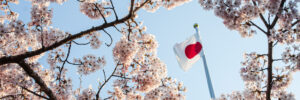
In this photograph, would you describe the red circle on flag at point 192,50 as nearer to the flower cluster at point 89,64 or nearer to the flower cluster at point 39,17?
the flower cluster at point 89,64

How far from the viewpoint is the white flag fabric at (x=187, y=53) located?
1200cm

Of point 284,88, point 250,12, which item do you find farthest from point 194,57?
point 250,12

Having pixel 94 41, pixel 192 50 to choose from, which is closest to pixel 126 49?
pixel 94 41

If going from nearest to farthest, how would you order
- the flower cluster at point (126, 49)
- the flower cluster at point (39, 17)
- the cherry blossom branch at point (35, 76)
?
1. the cherry blossom branch at point (35, 76)
2. the flower cluster at point (39, 17)
3. the flower cluster at point (126, 49)

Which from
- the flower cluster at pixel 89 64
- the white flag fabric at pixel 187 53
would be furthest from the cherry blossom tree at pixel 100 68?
the white flag fabric at pixel 187 53

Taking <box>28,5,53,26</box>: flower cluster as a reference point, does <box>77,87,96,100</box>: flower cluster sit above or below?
below

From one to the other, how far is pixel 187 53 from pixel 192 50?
→ 13.4 inches

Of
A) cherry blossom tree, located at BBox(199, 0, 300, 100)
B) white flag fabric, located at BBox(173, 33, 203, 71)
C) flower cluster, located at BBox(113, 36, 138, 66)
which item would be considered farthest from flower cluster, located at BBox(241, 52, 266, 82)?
white flag fabric, located at BBox(173, 33, 203, 71)

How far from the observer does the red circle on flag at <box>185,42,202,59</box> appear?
1206 cm

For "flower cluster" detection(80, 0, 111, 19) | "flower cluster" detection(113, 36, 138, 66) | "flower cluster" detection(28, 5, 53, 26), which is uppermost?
"flower cluster" detection(80, 0, 111, 19)

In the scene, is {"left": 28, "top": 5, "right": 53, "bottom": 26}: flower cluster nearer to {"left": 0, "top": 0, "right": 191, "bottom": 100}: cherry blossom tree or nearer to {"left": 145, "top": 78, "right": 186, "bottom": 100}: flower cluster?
{"left": 0, "top": 0, "right": 191, "bottom": 100}: cherry blossom tree

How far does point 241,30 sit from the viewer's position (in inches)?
217

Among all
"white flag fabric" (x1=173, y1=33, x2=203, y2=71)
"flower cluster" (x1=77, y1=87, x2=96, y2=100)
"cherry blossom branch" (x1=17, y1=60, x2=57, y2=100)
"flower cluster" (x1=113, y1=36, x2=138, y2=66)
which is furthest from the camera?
"white flag fabric" (x1=173, y1=33, x2=203, y2=71)

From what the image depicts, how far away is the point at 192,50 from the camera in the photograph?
40.0ft
